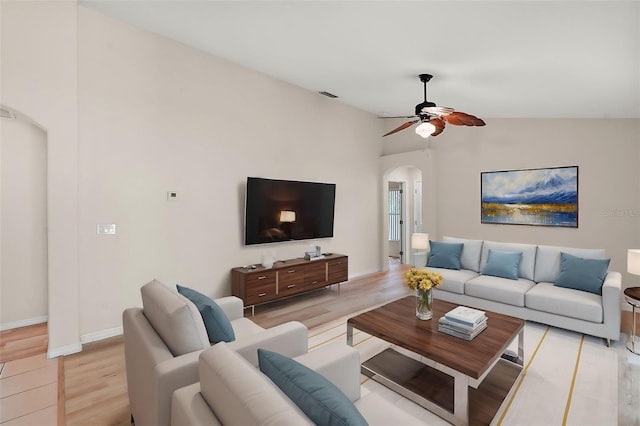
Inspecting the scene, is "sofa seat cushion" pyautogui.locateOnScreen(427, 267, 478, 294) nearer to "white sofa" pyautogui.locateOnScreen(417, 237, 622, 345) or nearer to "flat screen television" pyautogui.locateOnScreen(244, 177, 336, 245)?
"white sofa" pyautogui.locateOnScreen(417, 237, 622, 345)

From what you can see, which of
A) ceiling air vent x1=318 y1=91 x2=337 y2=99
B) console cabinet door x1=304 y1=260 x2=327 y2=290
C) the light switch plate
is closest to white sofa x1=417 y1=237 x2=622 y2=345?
console cabinet door x1=304 y1=260 x2=327 y2=290

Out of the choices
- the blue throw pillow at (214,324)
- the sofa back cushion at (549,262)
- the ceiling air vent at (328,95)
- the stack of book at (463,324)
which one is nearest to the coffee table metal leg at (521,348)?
the stack of book at (463,324)

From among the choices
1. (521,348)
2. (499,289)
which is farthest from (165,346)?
(499,289)

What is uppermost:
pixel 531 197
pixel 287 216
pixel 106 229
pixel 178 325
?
pixel 531 197

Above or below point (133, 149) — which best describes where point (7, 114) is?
above

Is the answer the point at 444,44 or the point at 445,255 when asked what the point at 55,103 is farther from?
the point at 445,255

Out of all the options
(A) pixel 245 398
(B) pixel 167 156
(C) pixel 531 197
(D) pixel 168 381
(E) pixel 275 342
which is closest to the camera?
(A) pixel 245 398

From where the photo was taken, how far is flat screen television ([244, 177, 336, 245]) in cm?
443

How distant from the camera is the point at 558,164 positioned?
474 cm

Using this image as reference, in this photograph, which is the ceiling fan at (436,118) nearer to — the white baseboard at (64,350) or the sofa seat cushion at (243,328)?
the sofa seat cushion at (243,328)

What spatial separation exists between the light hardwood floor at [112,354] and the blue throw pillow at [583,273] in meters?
0.66

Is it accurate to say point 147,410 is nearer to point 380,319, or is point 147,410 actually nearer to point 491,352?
point 380,319

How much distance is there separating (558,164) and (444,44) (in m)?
3.08

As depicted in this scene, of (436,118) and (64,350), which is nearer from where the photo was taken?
(64,350)
